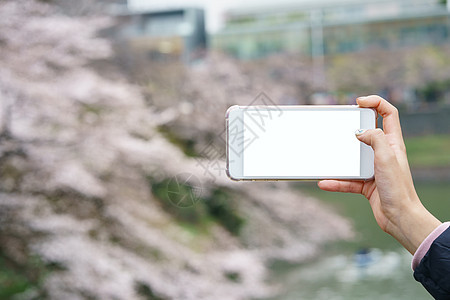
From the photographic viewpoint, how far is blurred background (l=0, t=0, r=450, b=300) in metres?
2.37

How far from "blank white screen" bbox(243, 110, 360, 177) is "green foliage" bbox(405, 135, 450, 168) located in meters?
5.80

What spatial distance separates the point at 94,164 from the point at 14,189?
428mm

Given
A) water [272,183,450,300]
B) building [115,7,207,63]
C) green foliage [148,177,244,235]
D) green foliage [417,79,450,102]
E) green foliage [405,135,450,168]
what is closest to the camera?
green foliage [148,177,244,235]

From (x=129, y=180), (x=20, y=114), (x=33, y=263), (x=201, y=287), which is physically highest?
(x=20, y=114)

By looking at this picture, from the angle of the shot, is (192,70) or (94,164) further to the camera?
(192,70)

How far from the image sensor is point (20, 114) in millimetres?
2314

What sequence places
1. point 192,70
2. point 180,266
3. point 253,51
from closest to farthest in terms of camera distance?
1. point 180,266
2. point 192,70
3. point 253,51

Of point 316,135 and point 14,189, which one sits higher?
point 316,135

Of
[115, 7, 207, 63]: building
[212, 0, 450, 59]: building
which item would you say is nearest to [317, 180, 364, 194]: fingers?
[115, 7, 207, 63]: building

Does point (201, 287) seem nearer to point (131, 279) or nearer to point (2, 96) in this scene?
point (131, 279)

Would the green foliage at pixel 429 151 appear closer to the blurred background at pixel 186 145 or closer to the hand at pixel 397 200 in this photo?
the blurred background at pixel 186 145

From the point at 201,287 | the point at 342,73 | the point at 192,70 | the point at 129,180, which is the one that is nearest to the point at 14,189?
the point at 129,180

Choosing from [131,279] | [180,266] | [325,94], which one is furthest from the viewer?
[325,94]

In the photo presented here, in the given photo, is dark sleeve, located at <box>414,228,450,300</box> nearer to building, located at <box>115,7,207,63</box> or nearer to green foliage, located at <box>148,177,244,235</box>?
green foliage, located at <box>148,177,244,235</box>
